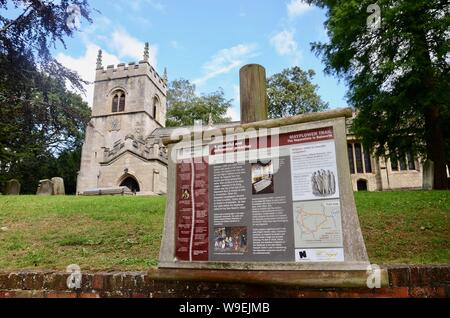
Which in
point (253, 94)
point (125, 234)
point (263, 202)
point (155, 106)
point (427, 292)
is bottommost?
point (427, 292)

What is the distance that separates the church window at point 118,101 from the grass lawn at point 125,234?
26385 millimetres

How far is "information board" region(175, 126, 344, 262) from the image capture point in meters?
2.45

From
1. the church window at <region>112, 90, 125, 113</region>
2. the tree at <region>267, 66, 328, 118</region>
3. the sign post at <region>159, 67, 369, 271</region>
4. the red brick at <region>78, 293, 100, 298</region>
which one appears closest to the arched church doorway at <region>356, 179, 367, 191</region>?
the tree at <region>267, 66, 328, 118</region>

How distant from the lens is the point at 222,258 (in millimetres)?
2727

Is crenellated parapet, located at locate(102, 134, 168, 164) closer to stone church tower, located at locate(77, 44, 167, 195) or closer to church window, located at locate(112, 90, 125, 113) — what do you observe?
stone church tower, located at locate(77, 44, 167, 195)

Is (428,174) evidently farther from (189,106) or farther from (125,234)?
(189,106)

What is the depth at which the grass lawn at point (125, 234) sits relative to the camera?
5.25 metres

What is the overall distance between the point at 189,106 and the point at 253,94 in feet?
130

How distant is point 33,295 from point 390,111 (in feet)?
42.2

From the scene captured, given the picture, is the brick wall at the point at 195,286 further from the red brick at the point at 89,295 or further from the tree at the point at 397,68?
the tree at the point at 397,68

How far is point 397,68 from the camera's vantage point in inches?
467

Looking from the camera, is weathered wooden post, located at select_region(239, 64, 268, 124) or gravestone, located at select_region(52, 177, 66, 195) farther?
gravestone, located at select_region(52, 177, 66, 195)

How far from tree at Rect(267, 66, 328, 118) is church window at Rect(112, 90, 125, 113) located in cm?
1551

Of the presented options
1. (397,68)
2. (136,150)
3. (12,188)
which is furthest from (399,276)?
(136,150)
